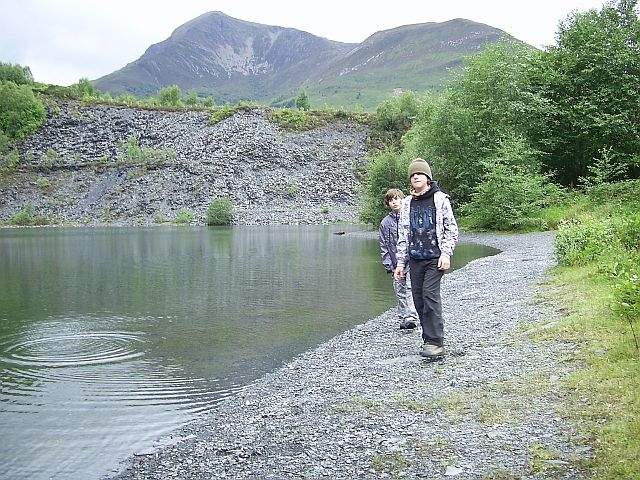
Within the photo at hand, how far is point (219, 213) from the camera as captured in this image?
82938 mm

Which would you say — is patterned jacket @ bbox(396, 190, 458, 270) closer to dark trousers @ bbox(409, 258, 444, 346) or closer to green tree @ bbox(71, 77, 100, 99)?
dark trousers @ bbox(409, 258, 444, 346)

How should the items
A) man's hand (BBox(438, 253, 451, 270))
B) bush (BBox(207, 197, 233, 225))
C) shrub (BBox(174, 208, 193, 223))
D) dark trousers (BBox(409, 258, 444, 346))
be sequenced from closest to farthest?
man's hand (BBox(438, 253, 451, 270))
dark trousers (BBox(409, 258, 444, 346))
bush (BBox(207, 197, 233, 225))
shrub (BBox(174, 208, 193, 223))

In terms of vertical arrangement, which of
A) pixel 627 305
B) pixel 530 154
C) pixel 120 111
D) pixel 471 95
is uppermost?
pixel 120 111

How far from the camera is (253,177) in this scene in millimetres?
98812

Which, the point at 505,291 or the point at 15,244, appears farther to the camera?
the point at 15,244

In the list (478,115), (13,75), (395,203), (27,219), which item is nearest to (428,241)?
(395,203)

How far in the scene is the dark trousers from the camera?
30.6ft

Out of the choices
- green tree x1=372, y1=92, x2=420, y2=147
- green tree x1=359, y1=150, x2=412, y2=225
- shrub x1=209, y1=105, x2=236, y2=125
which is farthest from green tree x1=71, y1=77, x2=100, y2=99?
green tree x1=359, y1=150, x2=412, y2=225

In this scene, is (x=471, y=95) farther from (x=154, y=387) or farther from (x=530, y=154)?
(x=154, y=387)

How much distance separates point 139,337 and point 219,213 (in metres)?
68.9

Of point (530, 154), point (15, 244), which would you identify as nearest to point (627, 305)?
point (530, 154)

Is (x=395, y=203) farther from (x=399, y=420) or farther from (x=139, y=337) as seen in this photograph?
(x=139, y=337)

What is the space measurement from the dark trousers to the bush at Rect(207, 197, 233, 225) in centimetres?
7498

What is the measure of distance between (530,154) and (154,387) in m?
38.2
